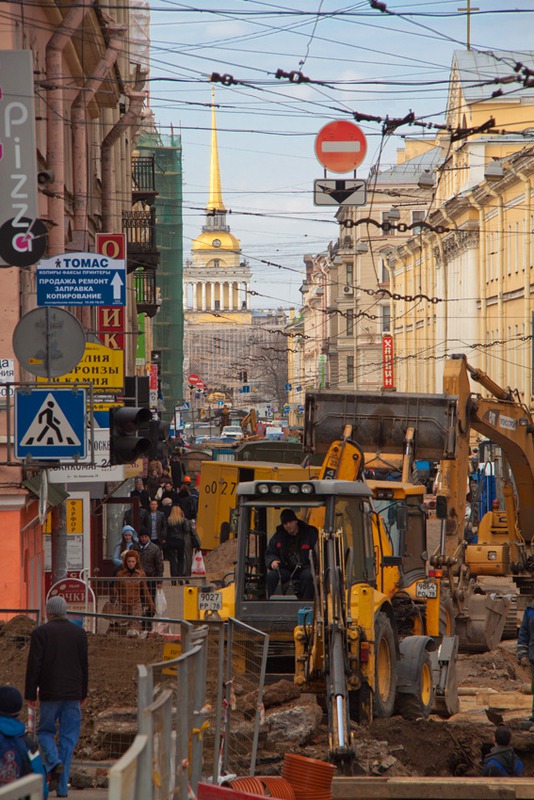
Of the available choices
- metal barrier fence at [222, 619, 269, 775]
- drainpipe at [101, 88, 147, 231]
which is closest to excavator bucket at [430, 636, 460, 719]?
metal barrier fence at [222, 619, 269, 775]

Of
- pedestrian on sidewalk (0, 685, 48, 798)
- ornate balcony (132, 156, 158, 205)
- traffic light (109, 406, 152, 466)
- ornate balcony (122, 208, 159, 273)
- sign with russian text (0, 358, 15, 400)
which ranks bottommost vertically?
pedestrian on sidewalk (0, 685, 48, 798)

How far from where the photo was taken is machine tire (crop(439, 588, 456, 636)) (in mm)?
17219

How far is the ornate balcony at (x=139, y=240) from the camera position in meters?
37.2

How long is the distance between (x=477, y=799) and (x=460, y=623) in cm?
1062

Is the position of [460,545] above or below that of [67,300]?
below

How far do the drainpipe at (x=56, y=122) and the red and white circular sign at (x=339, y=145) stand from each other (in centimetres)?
393

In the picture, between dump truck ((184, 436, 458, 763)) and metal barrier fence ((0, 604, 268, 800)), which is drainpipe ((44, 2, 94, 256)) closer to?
dump truck ((184, 436, 458, 763))

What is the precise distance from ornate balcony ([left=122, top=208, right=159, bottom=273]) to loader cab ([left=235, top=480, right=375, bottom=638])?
2462 cm

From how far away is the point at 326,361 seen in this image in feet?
348

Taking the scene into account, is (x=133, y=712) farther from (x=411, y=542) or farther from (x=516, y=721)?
(x=411, y=542)

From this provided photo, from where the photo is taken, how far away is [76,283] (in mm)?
15812

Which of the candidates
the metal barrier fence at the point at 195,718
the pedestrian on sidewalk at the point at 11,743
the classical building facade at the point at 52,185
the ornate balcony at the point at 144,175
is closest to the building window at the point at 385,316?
the ornate balcony at the point at 144,175

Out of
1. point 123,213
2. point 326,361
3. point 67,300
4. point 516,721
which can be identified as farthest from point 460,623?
point 326,361

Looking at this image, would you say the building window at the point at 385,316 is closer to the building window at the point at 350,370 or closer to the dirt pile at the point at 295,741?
the building window at the point at 350,370
